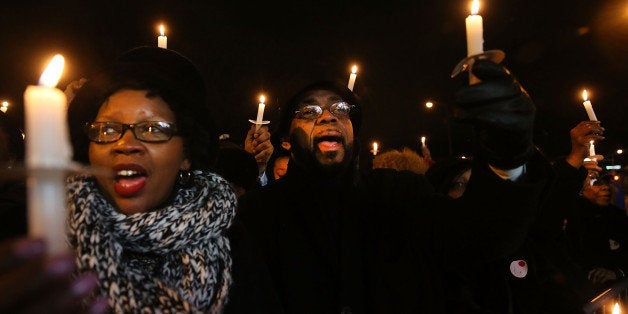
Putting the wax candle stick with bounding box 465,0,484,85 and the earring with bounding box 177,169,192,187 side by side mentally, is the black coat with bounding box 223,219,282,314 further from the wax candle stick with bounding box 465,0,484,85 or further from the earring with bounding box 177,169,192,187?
the wax candle stick with bounding box 465,0,484,85

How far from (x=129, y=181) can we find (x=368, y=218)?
137 cm

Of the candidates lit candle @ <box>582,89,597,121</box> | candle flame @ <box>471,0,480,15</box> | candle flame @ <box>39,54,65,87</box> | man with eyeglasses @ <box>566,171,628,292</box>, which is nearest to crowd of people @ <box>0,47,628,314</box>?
candle flame @ <box>471,0,480,15</box>

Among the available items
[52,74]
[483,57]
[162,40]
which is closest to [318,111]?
[162,40]

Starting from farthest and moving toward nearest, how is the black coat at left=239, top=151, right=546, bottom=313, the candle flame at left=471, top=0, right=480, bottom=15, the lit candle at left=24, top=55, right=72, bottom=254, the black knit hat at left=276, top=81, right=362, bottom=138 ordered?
1. the black knit hat at left=276, top=81, right=362, bottom=138
2. the black coat at left=239, top=151, right=546, bottom=313
3. the candle flame at left=471, top=0, right=480, bottom=15
4. the lit candle at left=24, top=55, right=72, bottom=254

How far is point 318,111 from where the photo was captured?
322cm

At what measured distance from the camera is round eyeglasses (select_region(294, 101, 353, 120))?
322 cm

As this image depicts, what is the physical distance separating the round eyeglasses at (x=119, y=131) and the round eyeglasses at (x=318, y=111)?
125 cm

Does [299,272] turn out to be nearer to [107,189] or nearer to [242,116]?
[107,189]

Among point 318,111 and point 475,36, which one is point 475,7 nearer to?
point 475,36

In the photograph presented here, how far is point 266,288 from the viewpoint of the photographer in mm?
2211

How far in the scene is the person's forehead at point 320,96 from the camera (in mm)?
3264

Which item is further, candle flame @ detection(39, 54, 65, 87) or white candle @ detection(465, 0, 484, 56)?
white candle @ detection(465, 0, 484, 56)

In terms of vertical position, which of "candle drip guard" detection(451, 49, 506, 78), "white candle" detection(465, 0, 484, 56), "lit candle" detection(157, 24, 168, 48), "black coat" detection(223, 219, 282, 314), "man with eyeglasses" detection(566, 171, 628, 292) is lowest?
"man with eyeglasses" detection(566, 171, 628, 292)

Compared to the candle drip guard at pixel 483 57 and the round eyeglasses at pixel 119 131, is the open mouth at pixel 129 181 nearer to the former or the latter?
the round eyeglasses at pixel 119 131
